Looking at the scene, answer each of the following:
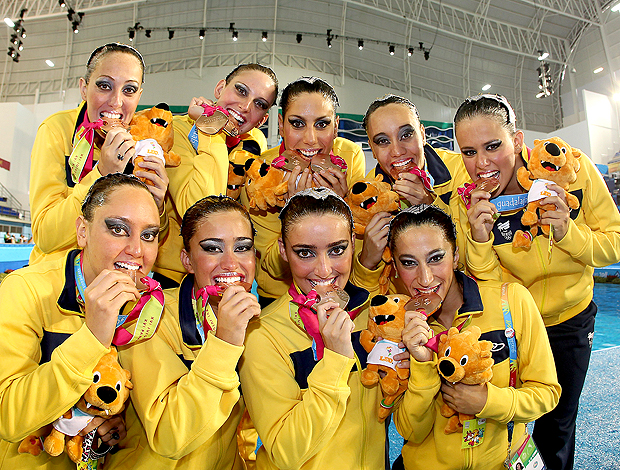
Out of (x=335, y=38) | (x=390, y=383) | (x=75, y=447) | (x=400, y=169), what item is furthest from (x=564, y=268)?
(x=335, y=38)

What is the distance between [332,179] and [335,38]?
18687mm

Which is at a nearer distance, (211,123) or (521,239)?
(521,239)

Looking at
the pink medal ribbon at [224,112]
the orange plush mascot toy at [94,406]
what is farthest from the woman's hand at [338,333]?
the pink medal ribbon at [224,112]

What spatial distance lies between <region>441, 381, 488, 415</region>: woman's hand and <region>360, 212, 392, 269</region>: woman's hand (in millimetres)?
848

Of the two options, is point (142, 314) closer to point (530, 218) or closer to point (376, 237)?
point (376, 237)

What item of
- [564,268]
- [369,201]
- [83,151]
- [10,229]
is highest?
[10,229]

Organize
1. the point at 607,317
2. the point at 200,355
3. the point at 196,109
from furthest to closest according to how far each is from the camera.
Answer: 1. the point at 607,317
2. the point at 196,109
3. the point at 200,355

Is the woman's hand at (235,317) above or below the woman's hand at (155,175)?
below

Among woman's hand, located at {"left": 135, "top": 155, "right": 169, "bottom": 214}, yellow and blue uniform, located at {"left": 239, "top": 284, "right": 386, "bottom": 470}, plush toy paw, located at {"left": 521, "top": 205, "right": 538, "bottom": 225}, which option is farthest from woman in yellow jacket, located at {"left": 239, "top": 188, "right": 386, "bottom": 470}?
plush toy paw, located at {"left": 521, "top": 205, "right": 538, "bottom": 225}

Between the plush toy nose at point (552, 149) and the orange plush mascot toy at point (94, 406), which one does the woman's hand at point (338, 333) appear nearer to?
the orange plush mascot toy at point (94, 406)

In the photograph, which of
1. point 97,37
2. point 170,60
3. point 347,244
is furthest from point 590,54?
point 347,244

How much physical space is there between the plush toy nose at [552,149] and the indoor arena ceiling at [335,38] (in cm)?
1687

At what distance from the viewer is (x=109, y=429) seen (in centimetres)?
200

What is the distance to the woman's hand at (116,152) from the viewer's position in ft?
7.48
